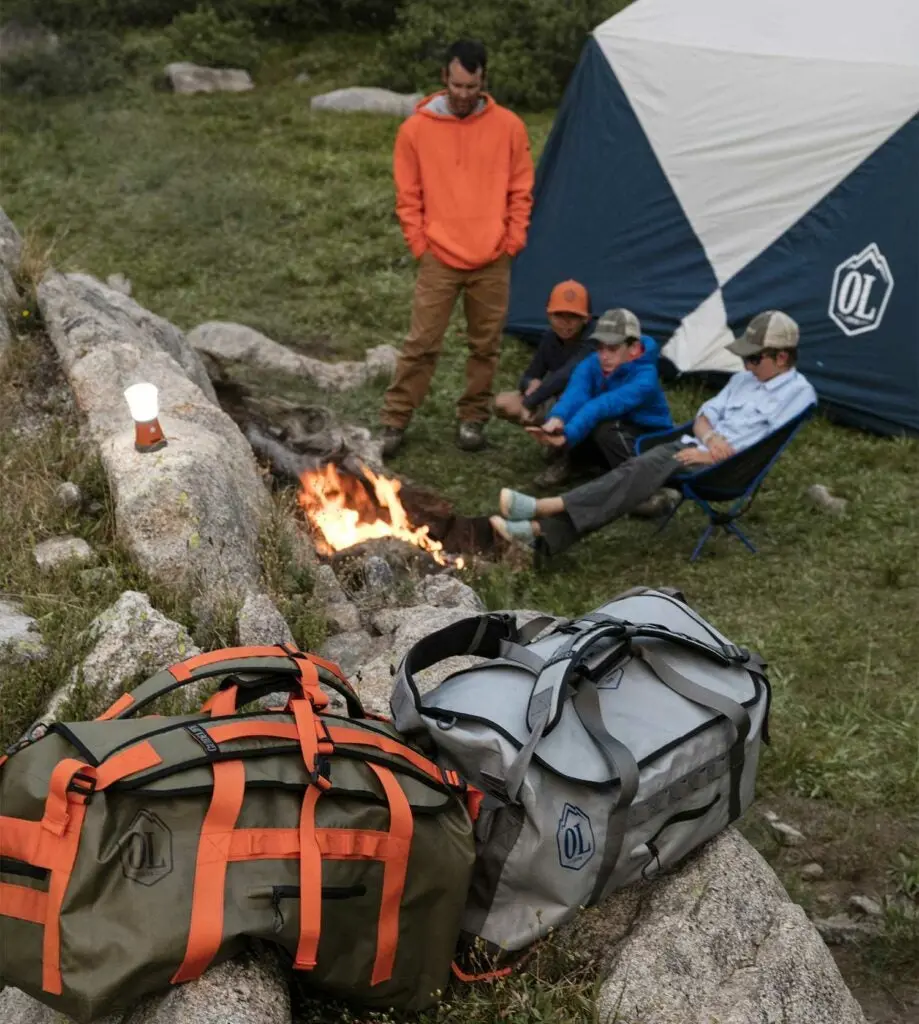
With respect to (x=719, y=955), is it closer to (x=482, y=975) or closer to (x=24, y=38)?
(x=482, y=975)

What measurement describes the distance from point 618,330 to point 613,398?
14.2 inches

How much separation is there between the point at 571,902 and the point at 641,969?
9.3 inches

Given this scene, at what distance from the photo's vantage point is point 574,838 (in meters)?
2.79

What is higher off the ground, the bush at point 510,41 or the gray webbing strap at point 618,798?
the gray webbing strap at point 618,798

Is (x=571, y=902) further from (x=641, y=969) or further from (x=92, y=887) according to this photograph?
(x=92, y=887)

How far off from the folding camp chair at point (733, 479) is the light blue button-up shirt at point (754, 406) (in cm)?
5

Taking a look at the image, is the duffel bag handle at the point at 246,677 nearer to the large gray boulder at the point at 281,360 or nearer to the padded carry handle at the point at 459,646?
the padded carry handle at the point at 459,646

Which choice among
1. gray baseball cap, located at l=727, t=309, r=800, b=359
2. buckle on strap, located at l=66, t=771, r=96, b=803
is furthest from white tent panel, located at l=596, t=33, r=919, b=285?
buckle on strap, located at l=66, t=771, r=96, b=803

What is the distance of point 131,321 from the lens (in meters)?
6.66

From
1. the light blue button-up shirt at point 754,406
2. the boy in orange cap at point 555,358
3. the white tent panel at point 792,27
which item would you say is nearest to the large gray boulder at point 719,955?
the light blue button-up shirt at point 754,406

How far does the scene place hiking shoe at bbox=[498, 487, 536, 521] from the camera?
575cm

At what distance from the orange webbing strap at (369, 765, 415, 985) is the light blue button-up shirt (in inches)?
144

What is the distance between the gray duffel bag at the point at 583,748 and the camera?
Answer: 2793 mm

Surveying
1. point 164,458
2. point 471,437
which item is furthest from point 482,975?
point 471,437
